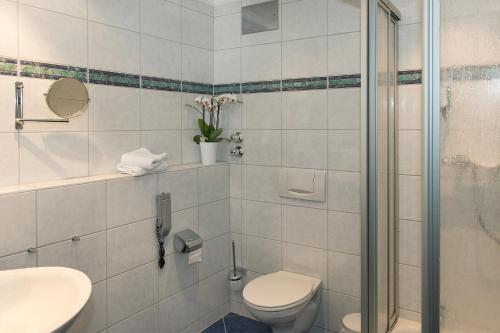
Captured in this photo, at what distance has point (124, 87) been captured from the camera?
2236mm

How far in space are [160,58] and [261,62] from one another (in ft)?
2.25

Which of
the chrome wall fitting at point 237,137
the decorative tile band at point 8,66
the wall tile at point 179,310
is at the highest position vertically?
the decorative tile band at point 8,66

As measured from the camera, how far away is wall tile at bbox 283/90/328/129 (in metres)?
2.40

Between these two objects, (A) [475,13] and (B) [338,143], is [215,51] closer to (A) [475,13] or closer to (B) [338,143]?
(B) [338,143]

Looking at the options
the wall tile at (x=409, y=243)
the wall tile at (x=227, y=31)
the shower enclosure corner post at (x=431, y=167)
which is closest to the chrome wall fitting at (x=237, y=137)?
the wall tile at (x=227, y=31)

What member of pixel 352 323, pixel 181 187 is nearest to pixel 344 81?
pixel 181 187

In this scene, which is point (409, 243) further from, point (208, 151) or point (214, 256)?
point (208, 151)

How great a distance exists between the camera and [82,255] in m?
1.87

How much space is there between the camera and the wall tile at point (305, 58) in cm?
239

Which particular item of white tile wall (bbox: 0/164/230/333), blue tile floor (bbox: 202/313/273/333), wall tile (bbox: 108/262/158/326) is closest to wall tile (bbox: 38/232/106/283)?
white tile wall (bbox: 0/164/230/333)

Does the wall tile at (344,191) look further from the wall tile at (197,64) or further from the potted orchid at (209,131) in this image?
the wall tile at (197,64)

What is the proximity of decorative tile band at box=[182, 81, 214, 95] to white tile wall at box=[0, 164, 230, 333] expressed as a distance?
569 millimetres

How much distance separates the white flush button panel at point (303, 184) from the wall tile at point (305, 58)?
2.05 ft

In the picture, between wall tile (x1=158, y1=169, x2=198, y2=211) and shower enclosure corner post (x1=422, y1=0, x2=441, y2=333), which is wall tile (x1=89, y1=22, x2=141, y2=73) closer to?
wall tile (x1=158, y1=169, x2=198, y2=211)
